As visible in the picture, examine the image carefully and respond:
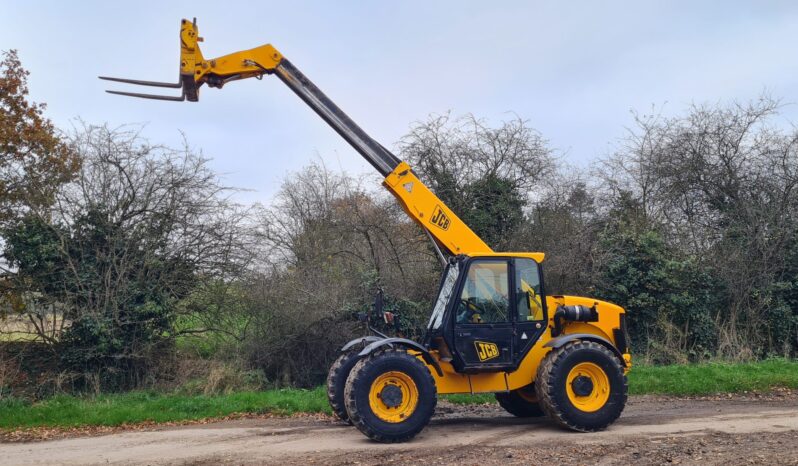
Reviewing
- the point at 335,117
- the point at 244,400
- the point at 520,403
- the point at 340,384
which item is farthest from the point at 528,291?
the point at 244,400

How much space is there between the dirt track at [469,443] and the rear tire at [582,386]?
0.24 m

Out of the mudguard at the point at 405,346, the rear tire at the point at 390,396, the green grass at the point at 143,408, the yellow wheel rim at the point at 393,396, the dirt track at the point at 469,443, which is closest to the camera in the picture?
the dirt track at the point at 469,443

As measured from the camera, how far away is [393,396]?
8625 mm

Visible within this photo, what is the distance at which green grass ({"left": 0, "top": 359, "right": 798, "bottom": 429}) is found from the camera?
10.8 m

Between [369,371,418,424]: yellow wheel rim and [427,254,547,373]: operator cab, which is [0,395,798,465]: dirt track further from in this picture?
[427,254,547,373]: operator cab

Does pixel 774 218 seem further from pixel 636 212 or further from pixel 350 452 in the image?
pixel 350 452

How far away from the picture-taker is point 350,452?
8023 millimetres

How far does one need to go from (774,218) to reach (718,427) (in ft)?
34.2

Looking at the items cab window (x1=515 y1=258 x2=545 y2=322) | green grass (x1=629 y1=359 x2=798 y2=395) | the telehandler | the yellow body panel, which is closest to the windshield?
the telehandler

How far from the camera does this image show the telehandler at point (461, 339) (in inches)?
340

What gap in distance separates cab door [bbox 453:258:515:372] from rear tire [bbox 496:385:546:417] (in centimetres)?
140

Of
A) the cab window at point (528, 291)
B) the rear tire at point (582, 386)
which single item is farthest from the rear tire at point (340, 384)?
the rear tire at point (582, 386)

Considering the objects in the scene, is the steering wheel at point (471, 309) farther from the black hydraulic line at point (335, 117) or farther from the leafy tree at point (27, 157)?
the leafy tree at point (27, 157)

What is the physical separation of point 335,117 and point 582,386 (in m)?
4.96
